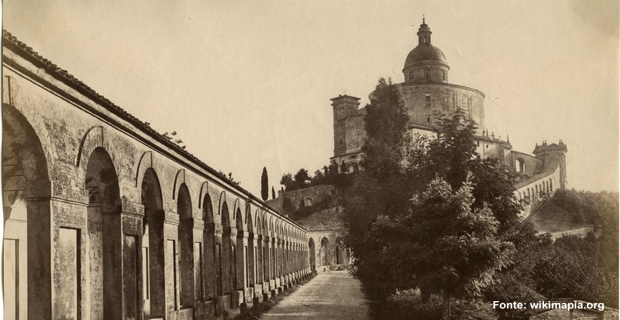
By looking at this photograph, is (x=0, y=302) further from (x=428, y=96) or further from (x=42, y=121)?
(x=428, y=96)

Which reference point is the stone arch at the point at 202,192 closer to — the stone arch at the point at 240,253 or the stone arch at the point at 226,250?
the stone arch at the point at 226,250

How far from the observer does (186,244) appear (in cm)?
1530

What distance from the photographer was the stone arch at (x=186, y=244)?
15.2m

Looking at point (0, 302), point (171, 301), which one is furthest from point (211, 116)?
point (0, 302)

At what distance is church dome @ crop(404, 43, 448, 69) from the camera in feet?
244

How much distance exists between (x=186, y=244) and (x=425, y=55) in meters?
63.6

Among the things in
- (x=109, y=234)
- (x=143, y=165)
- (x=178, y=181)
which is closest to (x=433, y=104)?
(x=178, y=181)

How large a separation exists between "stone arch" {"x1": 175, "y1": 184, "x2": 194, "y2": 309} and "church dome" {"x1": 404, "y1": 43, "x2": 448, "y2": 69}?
63.1 meters

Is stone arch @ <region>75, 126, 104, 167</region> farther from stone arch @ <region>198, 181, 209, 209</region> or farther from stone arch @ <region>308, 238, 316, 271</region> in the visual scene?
stone arch @ <region>308, 238, 316, 271</region>

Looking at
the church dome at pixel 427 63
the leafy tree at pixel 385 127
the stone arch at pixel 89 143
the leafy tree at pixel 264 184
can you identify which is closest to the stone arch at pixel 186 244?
the stone arch at pixel 89 143

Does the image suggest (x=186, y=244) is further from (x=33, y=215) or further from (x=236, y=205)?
(x=33, y=215)

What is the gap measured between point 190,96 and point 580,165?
9.06 metres

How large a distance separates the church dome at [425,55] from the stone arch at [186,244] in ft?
207

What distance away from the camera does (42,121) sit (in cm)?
808
